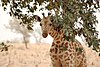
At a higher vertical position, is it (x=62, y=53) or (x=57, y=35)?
(x=57, y=35)

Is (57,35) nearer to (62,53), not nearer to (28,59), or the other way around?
(62,53)

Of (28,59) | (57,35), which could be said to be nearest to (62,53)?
(57,35)

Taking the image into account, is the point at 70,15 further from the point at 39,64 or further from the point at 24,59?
the point at 24,59

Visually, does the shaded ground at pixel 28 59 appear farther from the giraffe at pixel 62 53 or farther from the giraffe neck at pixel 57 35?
the giraffe neck at pixel 57 35

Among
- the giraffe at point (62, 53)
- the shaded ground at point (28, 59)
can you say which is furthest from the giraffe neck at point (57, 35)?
the shaded ground at point (28, 59)

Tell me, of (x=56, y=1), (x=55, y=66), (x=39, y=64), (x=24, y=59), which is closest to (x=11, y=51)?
(x=24, y=59)

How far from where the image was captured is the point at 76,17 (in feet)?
13.1

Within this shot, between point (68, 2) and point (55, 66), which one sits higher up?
point (68, 2)

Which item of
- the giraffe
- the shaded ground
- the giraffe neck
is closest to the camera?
the giraffe neck

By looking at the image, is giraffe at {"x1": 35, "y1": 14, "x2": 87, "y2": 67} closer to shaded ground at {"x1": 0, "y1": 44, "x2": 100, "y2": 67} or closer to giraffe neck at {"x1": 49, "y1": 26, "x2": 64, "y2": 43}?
giraffe neck at {"x1": 49, "y1": 26, "x2": 64, "y2": 43}

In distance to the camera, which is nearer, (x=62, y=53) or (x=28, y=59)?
(x=62, y=53)

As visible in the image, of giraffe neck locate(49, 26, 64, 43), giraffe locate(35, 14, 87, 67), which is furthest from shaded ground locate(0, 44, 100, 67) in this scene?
giraffe neck locate(49, 26, 64, 43)

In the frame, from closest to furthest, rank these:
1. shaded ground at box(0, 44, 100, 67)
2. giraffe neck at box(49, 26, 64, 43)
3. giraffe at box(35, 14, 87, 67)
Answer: giraffe neck at box(49, 26, 64, 43), giraffe at box(35, 14, 87, 67), shaded ground at box(0, 44, 100, 67)

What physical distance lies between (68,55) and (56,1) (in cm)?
Answer: 433
